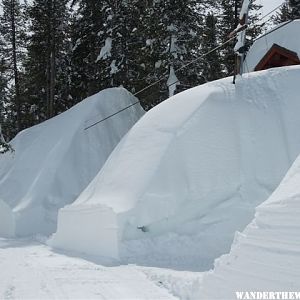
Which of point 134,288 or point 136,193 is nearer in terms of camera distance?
point 134,288

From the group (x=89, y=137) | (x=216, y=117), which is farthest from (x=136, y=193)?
(x=89, y=137)

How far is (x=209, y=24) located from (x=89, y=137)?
17286 millimetres

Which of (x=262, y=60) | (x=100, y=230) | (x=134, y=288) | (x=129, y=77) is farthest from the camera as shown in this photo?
(x=129, y=77)

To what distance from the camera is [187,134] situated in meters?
12.8

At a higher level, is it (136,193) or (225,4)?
(225,4)

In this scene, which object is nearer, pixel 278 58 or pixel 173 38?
pixel 173 38

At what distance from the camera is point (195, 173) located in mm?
12086

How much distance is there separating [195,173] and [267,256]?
679 cm

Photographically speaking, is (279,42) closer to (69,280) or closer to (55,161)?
(55,161)

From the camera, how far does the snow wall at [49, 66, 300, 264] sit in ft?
35.5

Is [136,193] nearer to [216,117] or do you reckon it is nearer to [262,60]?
[216,117]

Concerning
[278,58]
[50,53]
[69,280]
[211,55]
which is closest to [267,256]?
[69,280]

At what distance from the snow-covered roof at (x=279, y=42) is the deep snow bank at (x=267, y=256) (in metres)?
18.3

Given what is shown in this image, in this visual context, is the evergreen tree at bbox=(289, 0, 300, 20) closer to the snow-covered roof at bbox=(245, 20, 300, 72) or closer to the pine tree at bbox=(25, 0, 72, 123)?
the snow-covered roof at bbox=(245, 20, 300, 72)
